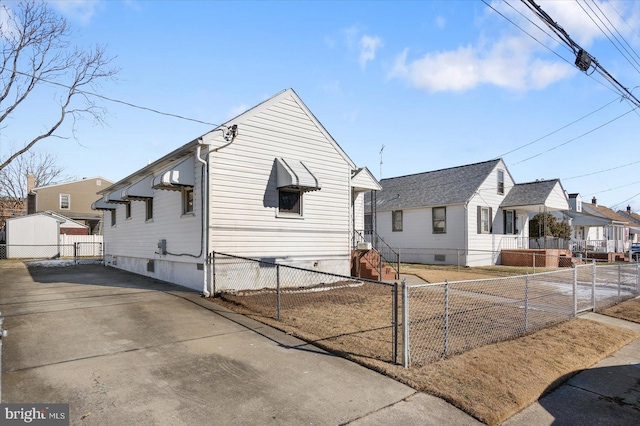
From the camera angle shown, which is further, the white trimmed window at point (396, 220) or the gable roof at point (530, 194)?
the white trimmed window at point (396, 220)

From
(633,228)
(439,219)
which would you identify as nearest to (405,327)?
(439,219)

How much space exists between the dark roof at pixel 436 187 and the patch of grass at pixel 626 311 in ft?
37.8

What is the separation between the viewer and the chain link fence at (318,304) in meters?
6.65

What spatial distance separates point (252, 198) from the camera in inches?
473

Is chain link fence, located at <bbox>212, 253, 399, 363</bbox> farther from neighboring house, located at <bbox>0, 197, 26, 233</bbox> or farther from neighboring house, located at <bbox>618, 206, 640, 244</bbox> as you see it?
neighboring house, located at <bbox>618, 206, 640, 244</bbox>

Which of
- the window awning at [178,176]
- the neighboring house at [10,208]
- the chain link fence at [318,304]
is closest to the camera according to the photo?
the chain link fence at [318,304]

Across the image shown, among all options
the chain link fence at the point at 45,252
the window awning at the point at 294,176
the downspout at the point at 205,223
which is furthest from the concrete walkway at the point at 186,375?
the chain link fence at the point at 45,252

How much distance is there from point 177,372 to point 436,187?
22.9 m

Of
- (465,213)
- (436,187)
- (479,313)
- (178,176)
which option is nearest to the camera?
(479,313)

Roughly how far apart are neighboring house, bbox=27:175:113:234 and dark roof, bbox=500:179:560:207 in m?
38.2

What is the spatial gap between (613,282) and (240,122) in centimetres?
1548

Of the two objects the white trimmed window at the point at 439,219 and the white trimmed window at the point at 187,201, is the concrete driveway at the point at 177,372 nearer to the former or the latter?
the white trimmed window at the point at 187,201

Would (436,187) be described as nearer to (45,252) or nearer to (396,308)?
(396,308)

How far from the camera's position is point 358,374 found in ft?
17.6
